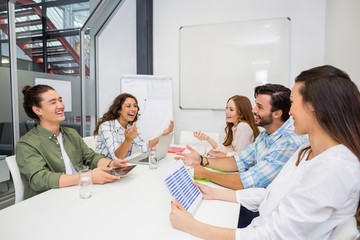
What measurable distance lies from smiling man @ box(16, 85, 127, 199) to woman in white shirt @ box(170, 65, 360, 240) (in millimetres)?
769

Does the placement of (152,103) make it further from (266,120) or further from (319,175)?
(319,175)

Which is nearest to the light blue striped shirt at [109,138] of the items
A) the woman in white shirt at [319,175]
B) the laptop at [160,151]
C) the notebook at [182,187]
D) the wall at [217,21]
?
the laptop at [160,151]

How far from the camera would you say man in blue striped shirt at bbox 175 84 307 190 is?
1458 mm

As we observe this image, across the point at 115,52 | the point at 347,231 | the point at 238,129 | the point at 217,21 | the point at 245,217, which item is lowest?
the point at 245,217

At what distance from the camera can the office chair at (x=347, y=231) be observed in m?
0.71

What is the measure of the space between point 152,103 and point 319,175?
325 cm

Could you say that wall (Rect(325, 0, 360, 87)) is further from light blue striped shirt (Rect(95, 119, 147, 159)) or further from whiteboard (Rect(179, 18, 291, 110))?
light blue striped shirt (Rect(95, 119, 147, 159))

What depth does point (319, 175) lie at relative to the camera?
0.79 meters

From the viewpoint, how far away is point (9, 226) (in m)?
0.99

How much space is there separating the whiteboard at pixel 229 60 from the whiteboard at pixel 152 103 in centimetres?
26

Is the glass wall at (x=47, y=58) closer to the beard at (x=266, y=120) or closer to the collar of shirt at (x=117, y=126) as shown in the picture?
the collar of shirt at (x=117, y=126)

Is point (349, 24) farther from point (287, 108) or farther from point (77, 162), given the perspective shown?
point (77, 162)

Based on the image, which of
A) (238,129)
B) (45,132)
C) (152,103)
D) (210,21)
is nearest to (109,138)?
(45,132)

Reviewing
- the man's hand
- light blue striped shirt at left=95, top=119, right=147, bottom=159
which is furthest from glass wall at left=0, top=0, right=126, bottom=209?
the man's hand
